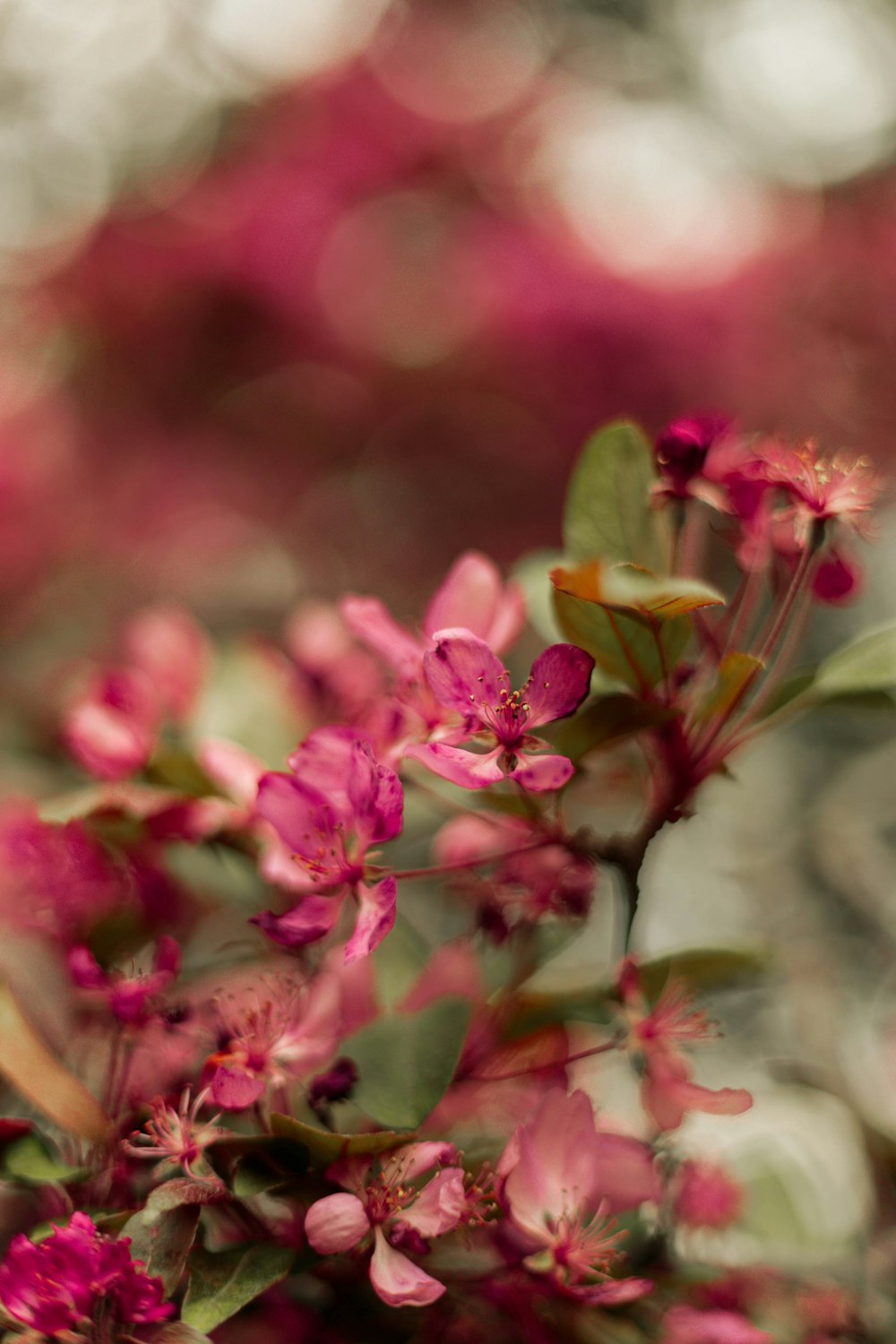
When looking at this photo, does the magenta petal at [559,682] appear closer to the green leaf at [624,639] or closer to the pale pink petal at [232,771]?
the green leaf at [624,639]

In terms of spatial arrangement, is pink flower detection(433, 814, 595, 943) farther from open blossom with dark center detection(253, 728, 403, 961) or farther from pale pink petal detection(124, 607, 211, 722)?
pale pink petal detection(124, 607, 211, 722)

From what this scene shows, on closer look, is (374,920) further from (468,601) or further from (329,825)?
(468,601)

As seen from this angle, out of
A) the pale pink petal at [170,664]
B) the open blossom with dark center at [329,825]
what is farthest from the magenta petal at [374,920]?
the pale pink petal at [170,664]

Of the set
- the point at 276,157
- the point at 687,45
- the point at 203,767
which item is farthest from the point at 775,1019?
the point at 687,45

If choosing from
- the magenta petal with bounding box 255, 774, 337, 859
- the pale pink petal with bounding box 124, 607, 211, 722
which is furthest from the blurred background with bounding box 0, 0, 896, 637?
the magenta petal with bounding box 255, 774, 337, 859

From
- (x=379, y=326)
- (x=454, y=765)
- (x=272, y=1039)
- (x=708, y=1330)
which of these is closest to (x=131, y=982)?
(x=272, y=1039)

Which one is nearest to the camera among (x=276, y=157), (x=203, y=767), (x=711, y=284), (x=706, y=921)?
(x=203, y=767)

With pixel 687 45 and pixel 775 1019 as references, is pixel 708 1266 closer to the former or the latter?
pixel 775 1019

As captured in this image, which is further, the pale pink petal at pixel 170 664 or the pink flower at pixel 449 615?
the pale pink petal at pixel 170 664
